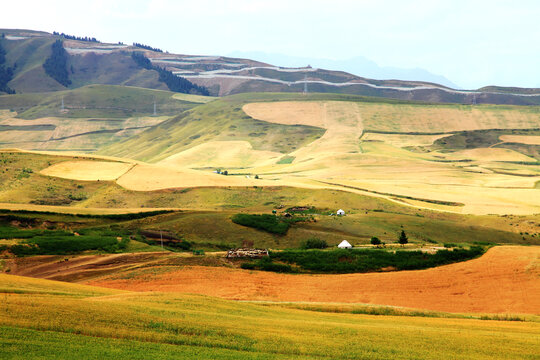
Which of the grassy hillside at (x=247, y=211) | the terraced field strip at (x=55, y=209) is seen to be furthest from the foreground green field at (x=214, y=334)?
the terraced field strip at (x=55, y=209)

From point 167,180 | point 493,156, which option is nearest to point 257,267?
point 167,180

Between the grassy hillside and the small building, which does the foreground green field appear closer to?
the small building

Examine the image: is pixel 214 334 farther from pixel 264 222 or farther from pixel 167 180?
pixel 167 180

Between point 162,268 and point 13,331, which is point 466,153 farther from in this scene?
point 13,331

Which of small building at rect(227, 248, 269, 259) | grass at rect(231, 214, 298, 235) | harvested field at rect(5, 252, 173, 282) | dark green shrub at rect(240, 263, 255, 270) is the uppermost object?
small building at rect(227, 248, 269, 259)

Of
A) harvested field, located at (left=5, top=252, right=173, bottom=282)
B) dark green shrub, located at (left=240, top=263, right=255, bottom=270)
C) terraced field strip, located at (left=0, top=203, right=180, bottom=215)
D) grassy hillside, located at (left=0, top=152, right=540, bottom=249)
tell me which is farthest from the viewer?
grassy hillside, located at (left=0, top=152, right=540, bottom=249)

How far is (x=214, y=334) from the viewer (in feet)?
80.3

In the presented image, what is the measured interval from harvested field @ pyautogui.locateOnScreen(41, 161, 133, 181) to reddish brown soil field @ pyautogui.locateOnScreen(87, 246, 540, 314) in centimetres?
6351

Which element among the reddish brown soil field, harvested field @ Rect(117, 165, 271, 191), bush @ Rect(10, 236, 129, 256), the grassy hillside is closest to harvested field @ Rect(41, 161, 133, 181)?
the grassy hillside

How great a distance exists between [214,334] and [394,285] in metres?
28.4

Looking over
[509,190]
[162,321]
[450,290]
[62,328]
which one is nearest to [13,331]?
[62,328]

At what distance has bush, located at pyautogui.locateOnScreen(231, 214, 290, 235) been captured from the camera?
72.4 metres

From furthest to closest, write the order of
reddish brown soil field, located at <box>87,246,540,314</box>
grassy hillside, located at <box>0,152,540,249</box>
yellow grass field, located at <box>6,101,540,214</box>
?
1. yellow grass field, located at <box>6,101,540,214</box>
2. grassy hillside, located at <box>0,152,540,249</box>
3. reddish brown soil field, located at <box>87,246,540,314</box>

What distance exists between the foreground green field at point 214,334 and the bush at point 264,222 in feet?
127
